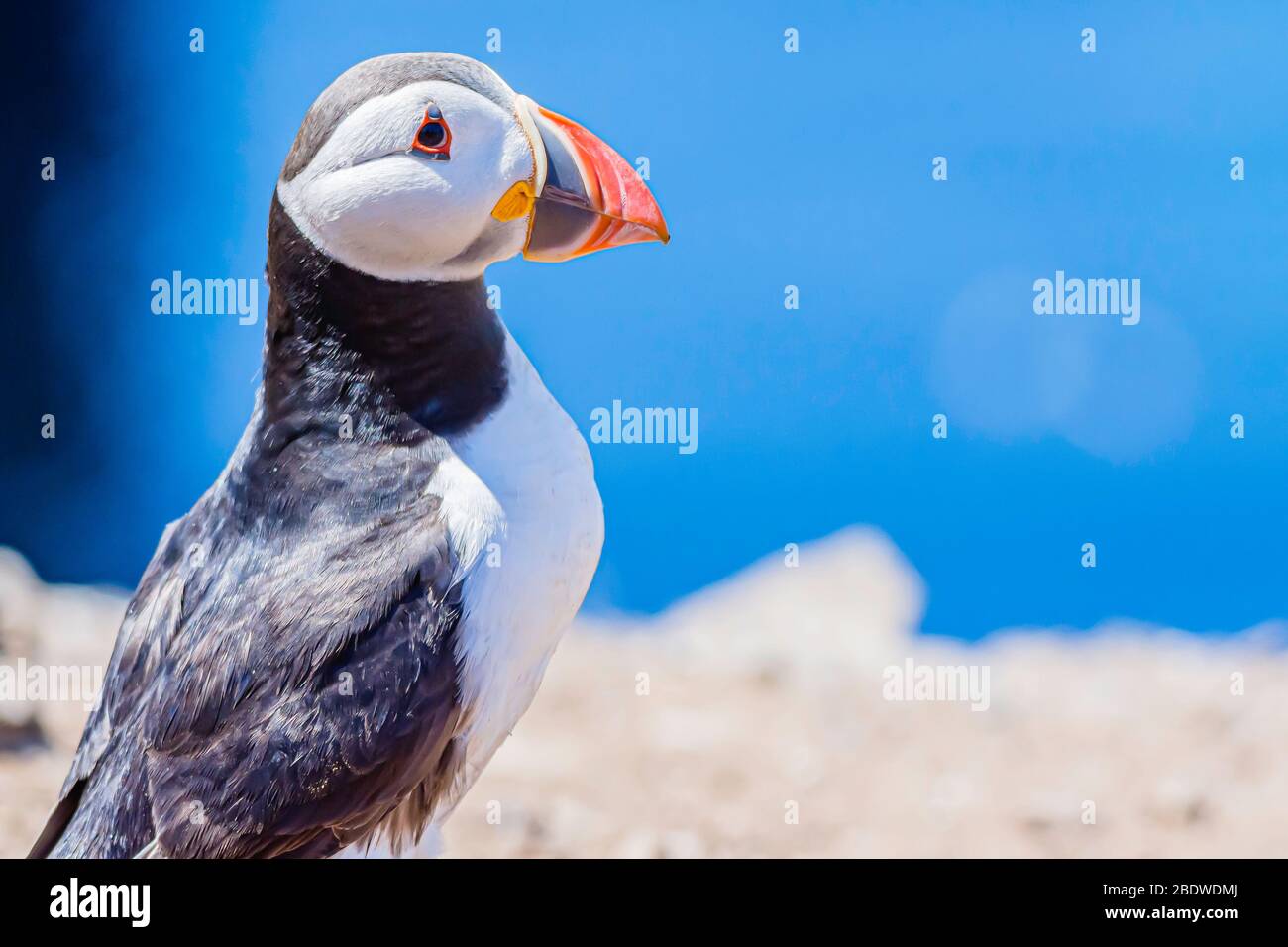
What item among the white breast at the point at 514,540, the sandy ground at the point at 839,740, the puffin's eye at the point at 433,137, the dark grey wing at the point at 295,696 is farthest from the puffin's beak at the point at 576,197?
the sandy ground at the point at 839,740

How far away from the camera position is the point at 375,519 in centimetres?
210

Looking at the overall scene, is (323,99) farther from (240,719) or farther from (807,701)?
(807,701)

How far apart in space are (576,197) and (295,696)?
92 cm

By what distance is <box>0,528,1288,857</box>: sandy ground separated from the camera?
130 inches

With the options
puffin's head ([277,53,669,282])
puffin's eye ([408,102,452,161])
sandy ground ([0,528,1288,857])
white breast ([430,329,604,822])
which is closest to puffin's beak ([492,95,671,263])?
puffin's head ([277,53,669,282])

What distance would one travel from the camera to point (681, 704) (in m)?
3.69

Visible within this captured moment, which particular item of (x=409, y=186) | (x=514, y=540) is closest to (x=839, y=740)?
(x=514, y=540)

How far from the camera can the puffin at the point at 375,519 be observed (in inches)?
78.6

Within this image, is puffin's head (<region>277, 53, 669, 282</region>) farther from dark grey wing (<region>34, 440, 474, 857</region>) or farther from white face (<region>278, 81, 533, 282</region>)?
dark grey wing (<region>34, 440, 474, 857</region>)

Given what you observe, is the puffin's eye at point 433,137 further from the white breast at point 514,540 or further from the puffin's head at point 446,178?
the white breast at point 514,540

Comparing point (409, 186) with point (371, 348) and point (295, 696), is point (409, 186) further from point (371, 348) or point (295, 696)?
point (295, 696)

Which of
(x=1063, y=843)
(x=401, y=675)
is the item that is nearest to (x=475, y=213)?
(x=401, y=675)
